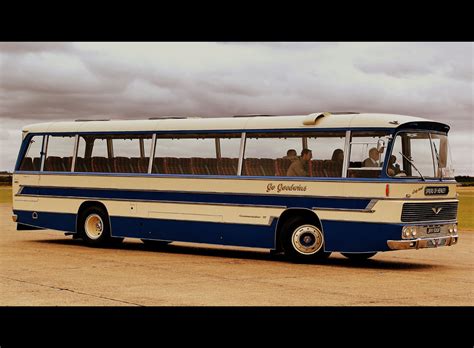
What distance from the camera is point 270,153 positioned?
18078mm

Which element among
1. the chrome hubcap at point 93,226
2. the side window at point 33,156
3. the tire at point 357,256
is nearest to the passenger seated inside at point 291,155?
the tire at point 357,256

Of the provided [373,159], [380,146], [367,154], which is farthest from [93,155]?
[380,146]

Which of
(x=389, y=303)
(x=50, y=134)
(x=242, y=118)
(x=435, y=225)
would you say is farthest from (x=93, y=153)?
(x=389, y=303)

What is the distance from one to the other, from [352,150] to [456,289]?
13.6 ft

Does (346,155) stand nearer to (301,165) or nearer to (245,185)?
(301,165)

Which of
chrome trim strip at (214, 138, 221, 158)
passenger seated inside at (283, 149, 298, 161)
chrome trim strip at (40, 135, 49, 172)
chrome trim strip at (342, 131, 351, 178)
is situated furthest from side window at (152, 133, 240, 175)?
chrome trim strip at (40, 135, 49, 172)

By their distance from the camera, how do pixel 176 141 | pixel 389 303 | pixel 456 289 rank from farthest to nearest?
pixel 176 141 → pixel 456 289 → pixel 389 303

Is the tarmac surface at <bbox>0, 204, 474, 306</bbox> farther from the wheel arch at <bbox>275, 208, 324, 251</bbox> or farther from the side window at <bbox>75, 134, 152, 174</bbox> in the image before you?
the side window at <bbox>75, 134, 152, 174</bbox>

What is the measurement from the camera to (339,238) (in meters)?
16.8

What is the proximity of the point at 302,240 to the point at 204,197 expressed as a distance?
2.55m

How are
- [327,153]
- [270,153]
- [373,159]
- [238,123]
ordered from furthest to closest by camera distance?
1. [238,123]
2. [270,153]
3. [327,153]
4. [373,159]

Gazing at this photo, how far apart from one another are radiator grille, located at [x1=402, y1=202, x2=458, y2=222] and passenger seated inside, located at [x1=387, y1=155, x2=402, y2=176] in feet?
2.13

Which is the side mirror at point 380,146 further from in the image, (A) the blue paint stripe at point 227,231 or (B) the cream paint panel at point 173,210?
(B) the cream paint panel at point 173,210

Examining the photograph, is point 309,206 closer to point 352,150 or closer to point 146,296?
point 352,150
